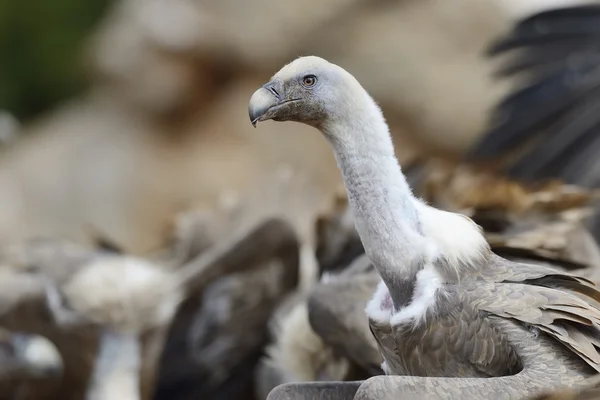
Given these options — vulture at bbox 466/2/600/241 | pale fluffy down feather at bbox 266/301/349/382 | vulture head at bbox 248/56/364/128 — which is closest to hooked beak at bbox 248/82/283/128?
vulture head at bbox 248/56/364/128

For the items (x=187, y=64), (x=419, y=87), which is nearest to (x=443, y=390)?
(x=419, y=87)

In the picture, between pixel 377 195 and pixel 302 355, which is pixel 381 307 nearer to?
pixel 377 195

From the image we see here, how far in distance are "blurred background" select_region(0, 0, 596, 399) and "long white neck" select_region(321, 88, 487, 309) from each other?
277 cm

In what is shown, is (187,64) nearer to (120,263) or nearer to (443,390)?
(120,263)

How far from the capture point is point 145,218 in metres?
3.95

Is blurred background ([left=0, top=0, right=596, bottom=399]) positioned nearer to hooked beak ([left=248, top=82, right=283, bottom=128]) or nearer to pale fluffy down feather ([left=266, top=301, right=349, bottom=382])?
pale fluffy down feather ([left=266, top=301, right=349, bottom=382])

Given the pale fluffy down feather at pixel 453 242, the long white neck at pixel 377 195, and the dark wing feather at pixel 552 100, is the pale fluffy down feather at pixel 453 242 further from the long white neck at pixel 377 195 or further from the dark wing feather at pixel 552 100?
the dark wing feather at pixel 552 100

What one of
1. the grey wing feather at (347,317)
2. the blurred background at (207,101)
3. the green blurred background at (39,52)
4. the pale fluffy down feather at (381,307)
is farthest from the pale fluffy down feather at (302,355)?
the green blurred background at (39,52)

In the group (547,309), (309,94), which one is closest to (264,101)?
(309,94)

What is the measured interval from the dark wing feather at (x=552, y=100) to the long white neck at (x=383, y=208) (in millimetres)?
947

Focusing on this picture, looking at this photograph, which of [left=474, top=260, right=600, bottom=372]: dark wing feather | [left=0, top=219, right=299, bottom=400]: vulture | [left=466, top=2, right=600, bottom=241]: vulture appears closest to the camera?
[left=474, top=260, right=600, bottom=372]: dark wing feather

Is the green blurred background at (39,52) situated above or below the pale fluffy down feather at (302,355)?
above

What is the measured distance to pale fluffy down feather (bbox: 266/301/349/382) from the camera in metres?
1.41

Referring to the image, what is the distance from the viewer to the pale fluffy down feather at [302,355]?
4.62ft
